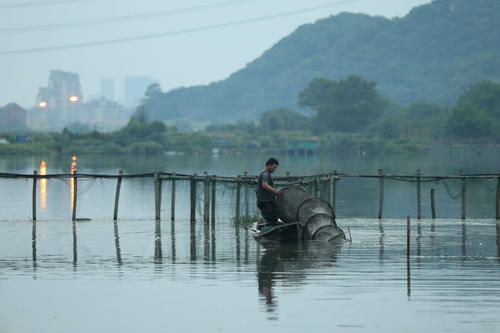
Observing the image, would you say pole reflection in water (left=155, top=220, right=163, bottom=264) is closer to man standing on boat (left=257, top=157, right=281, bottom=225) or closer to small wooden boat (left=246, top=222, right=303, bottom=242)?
small wooden boat (left=246, top=222, right=303, bottom=242)

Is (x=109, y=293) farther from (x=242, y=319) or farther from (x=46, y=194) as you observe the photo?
(x=46, y=194)

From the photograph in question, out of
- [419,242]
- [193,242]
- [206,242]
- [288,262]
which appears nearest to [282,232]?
[206,242]

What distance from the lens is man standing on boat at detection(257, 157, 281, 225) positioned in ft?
60.0

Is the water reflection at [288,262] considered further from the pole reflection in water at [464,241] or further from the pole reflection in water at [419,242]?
the pole reflection in water at [464,241]

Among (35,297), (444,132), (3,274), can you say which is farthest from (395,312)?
(444,132)

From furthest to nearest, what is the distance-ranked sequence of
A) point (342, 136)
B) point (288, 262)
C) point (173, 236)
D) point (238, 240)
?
point (342, 136)
point (173, 236)
point (238, 240)
point (288, 262)

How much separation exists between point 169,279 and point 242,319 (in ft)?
11.2

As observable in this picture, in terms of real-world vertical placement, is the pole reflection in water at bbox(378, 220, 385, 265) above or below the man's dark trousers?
below

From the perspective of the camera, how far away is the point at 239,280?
1378 centimetres

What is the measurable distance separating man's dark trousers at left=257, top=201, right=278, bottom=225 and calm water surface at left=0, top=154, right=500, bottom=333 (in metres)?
0.68

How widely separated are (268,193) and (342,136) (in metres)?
165

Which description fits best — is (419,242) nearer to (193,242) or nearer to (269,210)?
(269,210)

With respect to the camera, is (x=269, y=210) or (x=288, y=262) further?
(x=269, y=210)

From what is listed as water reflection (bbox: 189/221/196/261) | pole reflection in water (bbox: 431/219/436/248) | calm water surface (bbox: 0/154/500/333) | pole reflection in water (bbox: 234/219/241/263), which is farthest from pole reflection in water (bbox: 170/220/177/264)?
pole reflection in water (bbox: 431/219/436/248)
